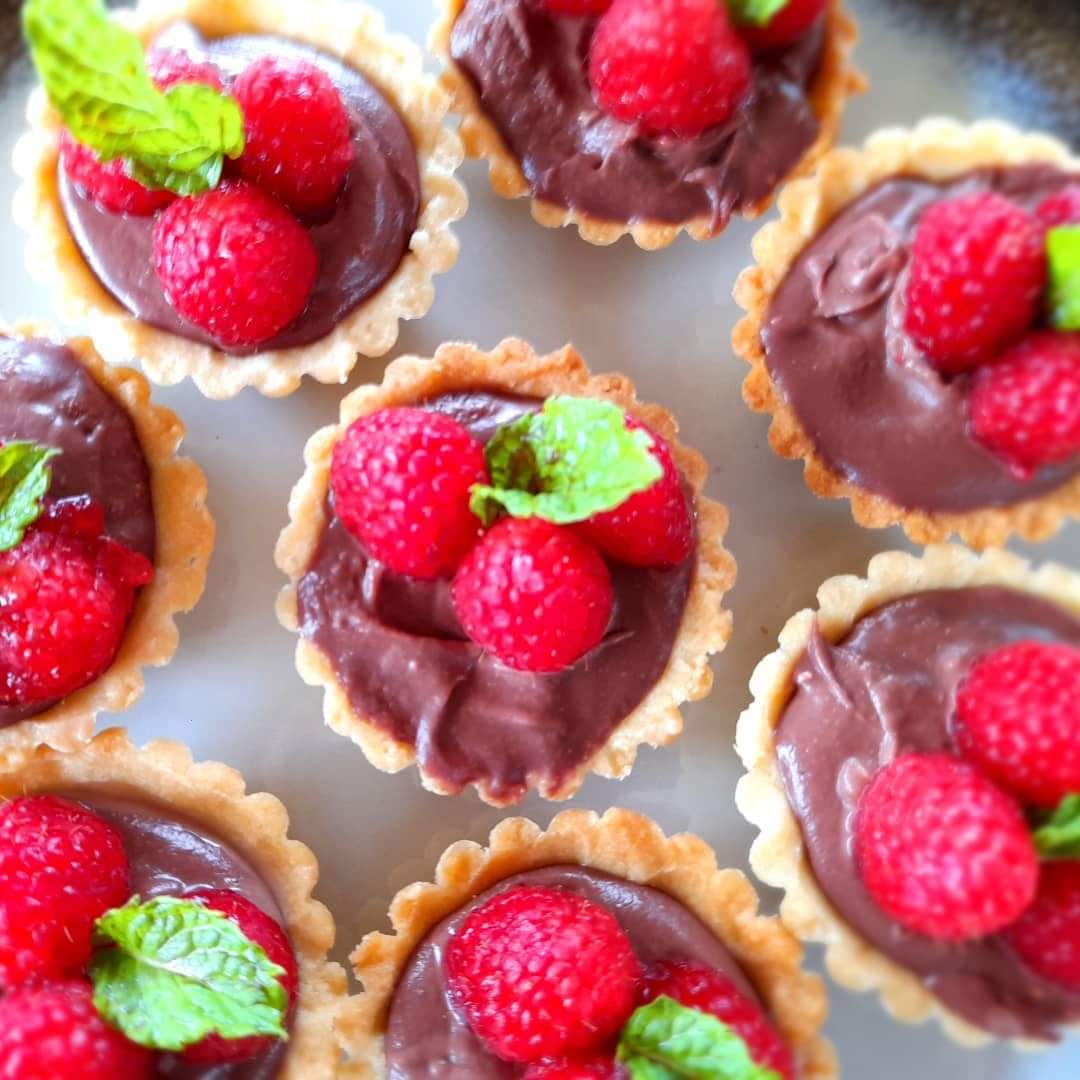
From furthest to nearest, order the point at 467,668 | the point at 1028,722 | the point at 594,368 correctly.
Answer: the point at 594,368, the point at 467,668, the point at 1028,722

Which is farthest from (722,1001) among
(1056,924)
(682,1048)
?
(1056,924)

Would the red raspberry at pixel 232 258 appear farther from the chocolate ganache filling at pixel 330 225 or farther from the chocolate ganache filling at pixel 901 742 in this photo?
the chocolate ganache filling at pixel 901 742

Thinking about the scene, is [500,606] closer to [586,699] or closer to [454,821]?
[586,699]

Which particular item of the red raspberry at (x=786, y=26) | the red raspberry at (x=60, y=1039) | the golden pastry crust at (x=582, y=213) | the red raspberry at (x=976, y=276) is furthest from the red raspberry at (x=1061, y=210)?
the red raspberry at (x=60, y=1039)

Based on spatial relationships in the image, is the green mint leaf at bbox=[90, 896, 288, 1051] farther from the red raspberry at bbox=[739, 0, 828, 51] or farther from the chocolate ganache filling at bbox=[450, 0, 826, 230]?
the red raspberry at bbox=[739, 0, 828, 51]

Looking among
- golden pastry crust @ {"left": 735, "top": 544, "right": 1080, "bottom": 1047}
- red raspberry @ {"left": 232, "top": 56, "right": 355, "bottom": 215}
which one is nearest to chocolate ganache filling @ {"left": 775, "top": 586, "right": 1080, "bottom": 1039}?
golden pastry crust @ {"left": 735, "top": 544, "right": 1080, "bottom": 1047}

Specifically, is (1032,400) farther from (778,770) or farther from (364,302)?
(364,302)
